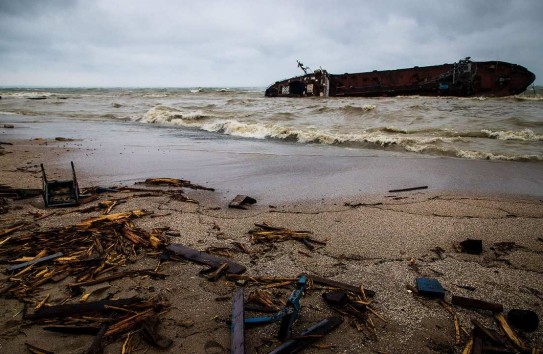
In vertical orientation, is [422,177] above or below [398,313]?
above

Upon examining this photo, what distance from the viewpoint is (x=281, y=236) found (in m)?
3.81

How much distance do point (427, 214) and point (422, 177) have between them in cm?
232

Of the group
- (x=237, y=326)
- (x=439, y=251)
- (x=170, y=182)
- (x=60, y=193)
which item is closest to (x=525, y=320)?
(x=439, y=251)

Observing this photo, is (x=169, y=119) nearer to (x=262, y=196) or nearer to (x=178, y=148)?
(x=178, y=148)

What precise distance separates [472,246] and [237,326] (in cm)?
267

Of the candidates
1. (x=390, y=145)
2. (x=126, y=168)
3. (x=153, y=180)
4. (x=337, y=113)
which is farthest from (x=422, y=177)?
(x=337, y=113)

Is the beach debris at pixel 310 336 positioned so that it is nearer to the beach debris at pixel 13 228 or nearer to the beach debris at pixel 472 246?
the beach debris at pixel 472 246

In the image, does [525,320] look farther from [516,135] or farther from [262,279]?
[516,135]

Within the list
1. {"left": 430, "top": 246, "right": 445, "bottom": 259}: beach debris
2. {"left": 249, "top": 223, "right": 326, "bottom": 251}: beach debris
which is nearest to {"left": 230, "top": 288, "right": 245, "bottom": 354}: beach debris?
{"left": 249, "top": 223, "right": 326, "bottom": 251}: beach debris

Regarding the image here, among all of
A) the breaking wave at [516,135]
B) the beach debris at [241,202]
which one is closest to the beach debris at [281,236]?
the beach debris at [241,202]

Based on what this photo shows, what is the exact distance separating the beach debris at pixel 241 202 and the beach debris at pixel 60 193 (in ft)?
7.57

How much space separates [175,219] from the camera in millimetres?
4375

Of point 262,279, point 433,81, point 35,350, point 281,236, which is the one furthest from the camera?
point 433,81

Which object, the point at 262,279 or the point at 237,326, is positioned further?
the point at 262,279
